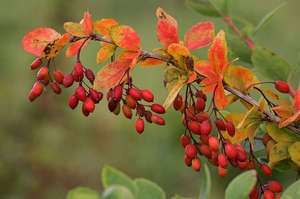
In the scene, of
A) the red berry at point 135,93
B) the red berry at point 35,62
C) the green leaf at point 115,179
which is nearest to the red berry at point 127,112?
the red berry at point 135,93

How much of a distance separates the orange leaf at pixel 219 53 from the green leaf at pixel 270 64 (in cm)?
8

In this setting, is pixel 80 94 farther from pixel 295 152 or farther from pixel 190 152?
pixel 295 152

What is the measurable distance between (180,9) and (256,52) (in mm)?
4392

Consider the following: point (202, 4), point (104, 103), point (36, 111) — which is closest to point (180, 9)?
point (104, 103)

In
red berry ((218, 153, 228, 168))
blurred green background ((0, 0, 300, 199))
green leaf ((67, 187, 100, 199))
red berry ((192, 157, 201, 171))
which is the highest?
green leaf ((67, 187, 100, 199))

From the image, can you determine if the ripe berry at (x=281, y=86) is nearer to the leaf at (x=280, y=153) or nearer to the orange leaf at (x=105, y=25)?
the leaf at (x=280, y=153)

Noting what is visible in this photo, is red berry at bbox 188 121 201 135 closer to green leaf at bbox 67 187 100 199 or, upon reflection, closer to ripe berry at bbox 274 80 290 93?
ripe berry at bbox 274 80 290 93

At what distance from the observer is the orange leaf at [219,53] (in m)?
0.81

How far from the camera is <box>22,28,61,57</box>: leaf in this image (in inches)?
32.8

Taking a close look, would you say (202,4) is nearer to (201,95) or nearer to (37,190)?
(201,95)

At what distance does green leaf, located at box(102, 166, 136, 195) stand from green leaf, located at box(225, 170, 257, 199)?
93 mm

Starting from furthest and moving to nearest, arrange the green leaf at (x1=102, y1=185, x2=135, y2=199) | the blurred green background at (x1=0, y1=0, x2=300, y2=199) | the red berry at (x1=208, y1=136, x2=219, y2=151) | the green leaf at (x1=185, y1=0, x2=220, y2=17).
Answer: the blurred green background at (x1=0, y1=0, x2=300, y2=199), the green leaf at (x1=185, y1=0, x2=220, y2=17), the red berry at (x1=208, y1=136, x2=219, y2=151), the green leaf at (x1=102, y1=185, x2=135, y2=199)

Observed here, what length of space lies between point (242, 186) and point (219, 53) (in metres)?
0.23

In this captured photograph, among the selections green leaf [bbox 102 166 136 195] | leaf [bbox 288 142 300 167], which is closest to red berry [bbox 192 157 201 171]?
leaf [bbox 288 142 300 167]
